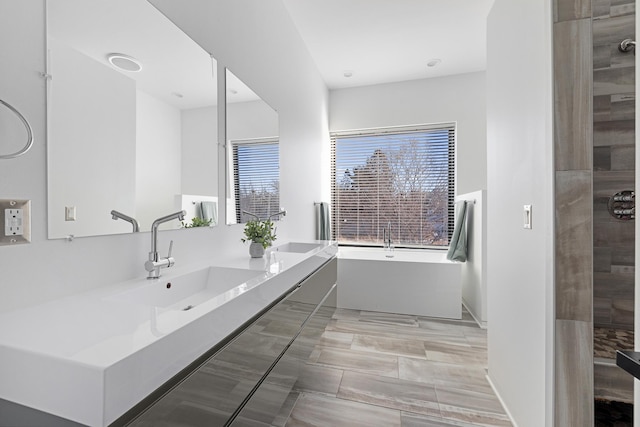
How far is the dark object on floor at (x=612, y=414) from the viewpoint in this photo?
1.22 meters

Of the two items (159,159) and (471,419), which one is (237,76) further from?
(471,419)

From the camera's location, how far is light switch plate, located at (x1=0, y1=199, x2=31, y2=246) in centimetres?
73

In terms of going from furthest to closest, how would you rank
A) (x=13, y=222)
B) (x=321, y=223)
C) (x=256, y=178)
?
(x=321, y=223) → (x=256, y=178) → (x=13, y=222)

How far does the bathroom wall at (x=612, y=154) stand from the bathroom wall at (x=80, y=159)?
75.4 inches

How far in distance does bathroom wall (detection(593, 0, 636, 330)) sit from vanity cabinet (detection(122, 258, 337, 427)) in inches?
60.4

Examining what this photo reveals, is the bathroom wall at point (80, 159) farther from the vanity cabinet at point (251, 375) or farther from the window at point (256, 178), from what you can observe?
the vanity cabinet at point (251, 375)

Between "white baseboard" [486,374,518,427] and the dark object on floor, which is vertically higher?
the dark object on floor

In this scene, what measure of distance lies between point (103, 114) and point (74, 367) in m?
0.87

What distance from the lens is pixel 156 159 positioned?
4.15ft

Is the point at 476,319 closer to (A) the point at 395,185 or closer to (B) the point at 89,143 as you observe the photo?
(A) the point at 395,185

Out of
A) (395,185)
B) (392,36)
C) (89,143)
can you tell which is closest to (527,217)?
(89,143)

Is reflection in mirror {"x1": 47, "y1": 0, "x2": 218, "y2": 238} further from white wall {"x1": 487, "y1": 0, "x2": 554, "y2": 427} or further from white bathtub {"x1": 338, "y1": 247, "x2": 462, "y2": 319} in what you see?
white bathtub {"x1": 338, "y1": 247, "x2": 462, "y2": 319}

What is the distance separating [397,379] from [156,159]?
1.96m

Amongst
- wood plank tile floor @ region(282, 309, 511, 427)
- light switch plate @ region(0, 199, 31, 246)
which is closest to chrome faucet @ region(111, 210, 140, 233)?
light switch plate @ region(0, 199, 31, 246)
